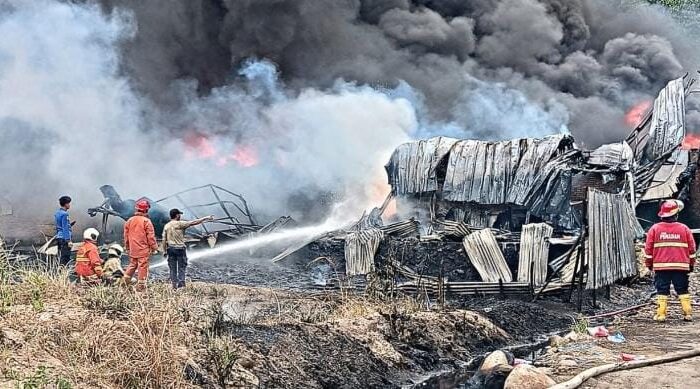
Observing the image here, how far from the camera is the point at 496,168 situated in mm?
16516

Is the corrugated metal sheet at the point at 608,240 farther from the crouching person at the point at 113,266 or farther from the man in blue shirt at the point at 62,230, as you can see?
the man in blue shirt at the point at 62,230

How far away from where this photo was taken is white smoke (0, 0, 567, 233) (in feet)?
67.2

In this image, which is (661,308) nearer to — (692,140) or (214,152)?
(692,140)

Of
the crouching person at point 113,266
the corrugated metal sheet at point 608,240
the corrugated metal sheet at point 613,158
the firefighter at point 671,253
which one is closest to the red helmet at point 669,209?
the firefighter at point 671,253

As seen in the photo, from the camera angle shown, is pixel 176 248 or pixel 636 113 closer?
pixel 176 248

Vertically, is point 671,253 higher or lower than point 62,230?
lower

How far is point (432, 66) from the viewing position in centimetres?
3216

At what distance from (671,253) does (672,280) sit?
404 mm

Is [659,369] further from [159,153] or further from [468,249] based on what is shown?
[159,153]

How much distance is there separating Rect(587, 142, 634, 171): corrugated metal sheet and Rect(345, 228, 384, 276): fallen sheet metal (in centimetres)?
497

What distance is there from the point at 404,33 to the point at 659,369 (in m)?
27.5

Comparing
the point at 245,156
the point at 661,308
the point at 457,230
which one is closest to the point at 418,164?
the point at 457,230

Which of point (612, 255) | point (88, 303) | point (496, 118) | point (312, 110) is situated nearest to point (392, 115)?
point (312, 110)

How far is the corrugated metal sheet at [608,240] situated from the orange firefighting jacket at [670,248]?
1.96 meters
